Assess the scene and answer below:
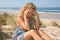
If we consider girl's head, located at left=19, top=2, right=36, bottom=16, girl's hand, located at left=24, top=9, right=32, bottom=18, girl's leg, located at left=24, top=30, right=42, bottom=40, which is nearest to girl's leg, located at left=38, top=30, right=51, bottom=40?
girl's leg, located at left=24, top=30, right=42, bottom=40

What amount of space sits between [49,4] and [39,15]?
1.09 feet

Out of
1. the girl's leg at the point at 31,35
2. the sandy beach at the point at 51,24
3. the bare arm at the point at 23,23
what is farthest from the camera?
the sandy beach at the point at 51,24

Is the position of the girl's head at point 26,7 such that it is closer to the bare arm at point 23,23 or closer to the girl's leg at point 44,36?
the bare arm at point 23,23

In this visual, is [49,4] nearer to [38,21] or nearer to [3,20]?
[38,21]

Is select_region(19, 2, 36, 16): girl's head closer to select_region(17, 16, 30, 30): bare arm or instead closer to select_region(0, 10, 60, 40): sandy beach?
select_region(17, 16, 30, 30): bare arm

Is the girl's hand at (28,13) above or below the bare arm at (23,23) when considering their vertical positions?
above

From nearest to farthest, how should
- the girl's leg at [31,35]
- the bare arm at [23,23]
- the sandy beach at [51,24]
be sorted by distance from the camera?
the girl's leg at [31,35] < the bare arm at [23,23] < the sandy beach at [51,24]

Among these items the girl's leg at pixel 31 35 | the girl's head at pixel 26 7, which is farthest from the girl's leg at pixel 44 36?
the girl's head at pixel 26 7

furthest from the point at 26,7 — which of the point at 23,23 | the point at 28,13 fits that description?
the point at 23,23

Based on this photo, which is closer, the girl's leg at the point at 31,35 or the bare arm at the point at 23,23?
the girl's leg at the point at 31,35

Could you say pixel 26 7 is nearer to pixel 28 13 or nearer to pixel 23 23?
pixel 28 13

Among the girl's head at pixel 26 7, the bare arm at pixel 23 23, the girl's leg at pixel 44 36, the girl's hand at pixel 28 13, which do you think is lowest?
the girl's leg at pixel 44 36

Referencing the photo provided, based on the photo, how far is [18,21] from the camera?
10.1ft

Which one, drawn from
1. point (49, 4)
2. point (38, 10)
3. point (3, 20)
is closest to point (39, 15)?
point (38, 10)
